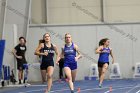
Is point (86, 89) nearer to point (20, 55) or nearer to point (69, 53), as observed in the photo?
point (69, 53)

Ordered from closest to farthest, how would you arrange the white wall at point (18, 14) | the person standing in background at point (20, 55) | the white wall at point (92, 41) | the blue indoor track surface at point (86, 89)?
the blue indoor track surface at point (86, 89), the person standing in background at point (20, 55), the white wall at point (18, 14), the white wall at point (92, 41)

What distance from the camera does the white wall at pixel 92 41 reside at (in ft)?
76.3

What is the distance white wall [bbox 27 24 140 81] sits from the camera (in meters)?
23.2

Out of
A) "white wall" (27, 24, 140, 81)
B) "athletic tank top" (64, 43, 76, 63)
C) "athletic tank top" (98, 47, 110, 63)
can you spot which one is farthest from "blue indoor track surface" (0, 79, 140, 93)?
"white wall" (27, 24, 140, 81)

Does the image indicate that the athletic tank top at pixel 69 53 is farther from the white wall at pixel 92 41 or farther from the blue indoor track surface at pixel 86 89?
the white wall at pixel 92 41

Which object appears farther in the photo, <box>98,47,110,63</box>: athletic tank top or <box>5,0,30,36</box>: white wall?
<box>5,0,30,36</box>: white wall

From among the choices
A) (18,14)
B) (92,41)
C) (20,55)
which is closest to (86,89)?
(20,55)

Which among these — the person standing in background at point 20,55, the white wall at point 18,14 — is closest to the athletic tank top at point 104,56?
the person standing in background at point 20,55

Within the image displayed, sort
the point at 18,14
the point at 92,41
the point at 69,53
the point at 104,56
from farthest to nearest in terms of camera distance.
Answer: the point at 92,41
the point at 18,14
the point at 104,56
the point at 69,53

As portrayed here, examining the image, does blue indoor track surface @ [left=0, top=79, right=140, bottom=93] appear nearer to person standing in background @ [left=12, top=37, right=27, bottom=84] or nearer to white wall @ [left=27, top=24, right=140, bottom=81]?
person standing in background @ [left=12, top=37, right=27, bottom=84]

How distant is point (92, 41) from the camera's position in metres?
23.6

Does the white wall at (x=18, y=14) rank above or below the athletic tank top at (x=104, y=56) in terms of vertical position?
above

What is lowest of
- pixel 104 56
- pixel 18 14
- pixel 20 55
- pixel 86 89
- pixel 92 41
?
pixel 86 89

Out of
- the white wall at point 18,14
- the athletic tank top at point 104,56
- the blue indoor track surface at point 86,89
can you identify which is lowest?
the blue indoor track surface at point 86,89
